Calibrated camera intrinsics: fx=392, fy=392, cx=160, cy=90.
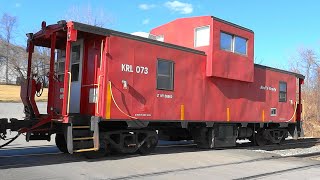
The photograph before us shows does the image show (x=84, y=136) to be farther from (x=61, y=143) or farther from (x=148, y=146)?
(x=148, y=146)

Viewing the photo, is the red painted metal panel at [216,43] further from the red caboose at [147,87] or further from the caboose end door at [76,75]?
the caboose end door at [76,75]

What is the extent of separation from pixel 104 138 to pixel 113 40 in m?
2.65

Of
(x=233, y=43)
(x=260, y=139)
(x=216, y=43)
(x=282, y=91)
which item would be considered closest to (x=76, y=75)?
(x=216, y=43)

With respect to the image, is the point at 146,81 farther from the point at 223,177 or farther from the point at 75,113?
the point at 223,177

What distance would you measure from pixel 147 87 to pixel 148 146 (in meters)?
1.78

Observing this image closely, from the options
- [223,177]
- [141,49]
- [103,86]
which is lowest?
[223,177]

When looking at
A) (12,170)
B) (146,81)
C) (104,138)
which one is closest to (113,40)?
(146,81)

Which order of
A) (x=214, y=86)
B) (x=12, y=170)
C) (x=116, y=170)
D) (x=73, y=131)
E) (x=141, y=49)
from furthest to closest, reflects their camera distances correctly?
(x=214, y=86) < (x=141, y=49) < (x=73, y=131) < (x=116, y=170) < (x=12, y=170)

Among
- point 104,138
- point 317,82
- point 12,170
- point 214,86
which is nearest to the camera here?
point 12,170

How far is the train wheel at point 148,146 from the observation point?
458 inches

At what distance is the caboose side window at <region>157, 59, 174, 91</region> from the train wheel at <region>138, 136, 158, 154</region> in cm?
157

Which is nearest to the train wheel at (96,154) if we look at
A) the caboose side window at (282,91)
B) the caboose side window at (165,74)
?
the caboose side window at (165,74)

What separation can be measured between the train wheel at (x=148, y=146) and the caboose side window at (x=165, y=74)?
5.16ft

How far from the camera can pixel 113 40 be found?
10594mm
